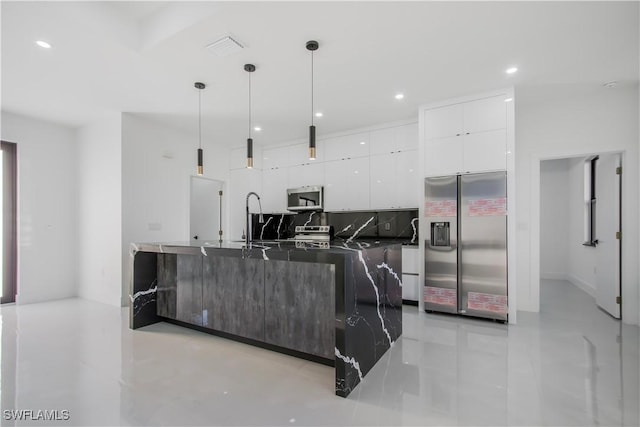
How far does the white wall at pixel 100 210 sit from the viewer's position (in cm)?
430

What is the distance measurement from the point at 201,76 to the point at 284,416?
3276 mm

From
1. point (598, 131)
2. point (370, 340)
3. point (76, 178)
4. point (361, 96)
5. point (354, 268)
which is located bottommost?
point (370, 340)

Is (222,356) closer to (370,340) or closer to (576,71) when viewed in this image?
(370,340)

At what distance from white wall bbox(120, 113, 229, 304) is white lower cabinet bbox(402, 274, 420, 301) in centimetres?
366

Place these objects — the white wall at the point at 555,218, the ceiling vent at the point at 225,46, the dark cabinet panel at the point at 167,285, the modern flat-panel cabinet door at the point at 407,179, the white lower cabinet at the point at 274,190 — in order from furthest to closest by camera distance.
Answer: the white wall at the point at 555,218 < the white lower cabinet at the point at 274,190 < the modern flat-panel cabinet door at the point at 407,179 < the dark cabinet panel at the point at 167,285 < the ceiling vent at the point at 225,46

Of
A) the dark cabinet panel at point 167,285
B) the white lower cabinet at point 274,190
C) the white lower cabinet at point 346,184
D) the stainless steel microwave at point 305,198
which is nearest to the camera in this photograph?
the dark cabinet panel at point 167,285

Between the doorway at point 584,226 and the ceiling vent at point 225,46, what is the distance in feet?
14.7

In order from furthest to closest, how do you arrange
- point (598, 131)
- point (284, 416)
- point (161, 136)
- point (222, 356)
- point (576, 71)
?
point (161, 136)
point (598, 131)
point (576, 71)
point (222, 356)
point (284, 416)

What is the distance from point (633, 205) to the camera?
140 inches

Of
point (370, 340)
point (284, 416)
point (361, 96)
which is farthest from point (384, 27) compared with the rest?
point (284, 416)

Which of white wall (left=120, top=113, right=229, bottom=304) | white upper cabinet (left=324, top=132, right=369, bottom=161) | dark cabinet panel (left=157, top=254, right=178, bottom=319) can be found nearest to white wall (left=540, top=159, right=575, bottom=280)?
white upper cabinet (left=324, top=132, right=369, bottom=161)

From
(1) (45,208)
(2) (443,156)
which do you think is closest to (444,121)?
(2) (443,156)

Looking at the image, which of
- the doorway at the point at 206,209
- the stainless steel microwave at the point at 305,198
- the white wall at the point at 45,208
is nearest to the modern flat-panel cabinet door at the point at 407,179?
the stainless steel microwave at the point at 305,198

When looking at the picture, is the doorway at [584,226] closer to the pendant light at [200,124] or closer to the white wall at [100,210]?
the pendant light at [200,124]
